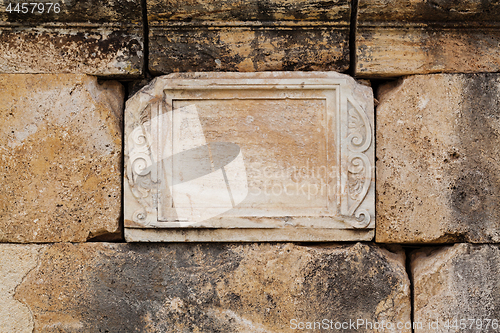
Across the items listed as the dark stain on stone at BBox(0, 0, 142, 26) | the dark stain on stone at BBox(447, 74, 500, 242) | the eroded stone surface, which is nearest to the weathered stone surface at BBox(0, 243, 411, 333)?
the eroded stone surface

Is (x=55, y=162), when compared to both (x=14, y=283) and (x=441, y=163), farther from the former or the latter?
(x=441, y=163)

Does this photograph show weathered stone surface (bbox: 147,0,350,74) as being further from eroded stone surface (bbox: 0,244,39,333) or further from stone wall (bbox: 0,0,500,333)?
eroded stone surface (bbox: 0,244,39,333)

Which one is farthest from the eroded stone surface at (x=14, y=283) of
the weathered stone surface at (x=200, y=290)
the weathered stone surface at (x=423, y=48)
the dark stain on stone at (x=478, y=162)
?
the dark stain on stone at (x=478, y=162)

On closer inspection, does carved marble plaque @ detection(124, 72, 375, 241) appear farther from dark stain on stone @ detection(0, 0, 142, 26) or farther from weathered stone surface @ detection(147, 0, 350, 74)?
dark stain on stone @ detection(0, 0, 142, 26)

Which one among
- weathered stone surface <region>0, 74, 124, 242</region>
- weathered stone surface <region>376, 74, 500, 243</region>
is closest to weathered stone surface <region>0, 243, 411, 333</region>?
weathered stone surface <region>0, 74, 124, 242</region>

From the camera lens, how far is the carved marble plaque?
6.27ft

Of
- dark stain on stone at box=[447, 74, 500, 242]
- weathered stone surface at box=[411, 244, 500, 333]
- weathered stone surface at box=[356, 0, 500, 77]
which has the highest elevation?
weathered stone surface at box=[356, 0, 500, 77]

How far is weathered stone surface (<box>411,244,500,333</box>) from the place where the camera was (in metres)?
1.86

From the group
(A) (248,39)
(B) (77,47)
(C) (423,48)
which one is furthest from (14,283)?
(C) (423,48)

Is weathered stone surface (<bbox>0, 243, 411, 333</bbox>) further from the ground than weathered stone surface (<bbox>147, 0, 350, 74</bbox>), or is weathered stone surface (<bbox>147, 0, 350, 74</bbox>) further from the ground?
weathered stone surface (<bbox>147, 0, 350, 74</bbox>)

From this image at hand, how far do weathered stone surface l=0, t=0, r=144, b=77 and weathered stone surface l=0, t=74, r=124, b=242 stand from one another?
70mm

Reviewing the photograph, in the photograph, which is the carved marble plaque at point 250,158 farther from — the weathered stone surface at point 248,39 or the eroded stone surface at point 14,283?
the eroded stone surface at point 14,283

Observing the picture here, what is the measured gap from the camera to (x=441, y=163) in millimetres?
1894

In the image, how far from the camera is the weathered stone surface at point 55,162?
6.23 feet
